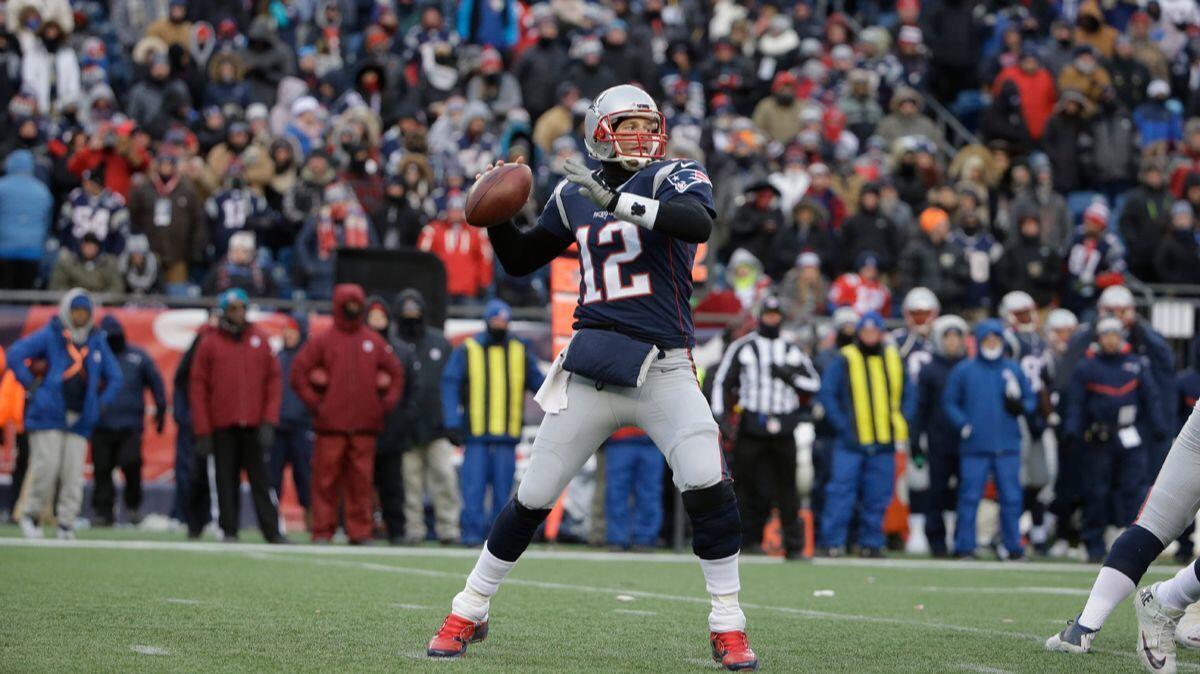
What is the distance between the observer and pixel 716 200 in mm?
18453

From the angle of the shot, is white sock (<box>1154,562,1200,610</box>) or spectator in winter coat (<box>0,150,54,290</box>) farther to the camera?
spectator in winter coat (<box>0,150,54,290</box>)

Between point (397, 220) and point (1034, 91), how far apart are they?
7907 mm

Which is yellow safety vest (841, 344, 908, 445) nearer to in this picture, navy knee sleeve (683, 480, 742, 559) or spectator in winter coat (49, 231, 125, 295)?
spectator in winter coat (49, 231, 125, 295)

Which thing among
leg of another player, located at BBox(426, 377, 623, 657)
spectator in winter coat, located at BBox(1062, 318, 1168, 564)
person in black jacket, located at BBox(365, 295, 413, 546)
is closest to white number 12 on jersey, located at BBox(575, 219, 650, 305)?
leg of another player, located at BBox(426, 377, 623, 657)

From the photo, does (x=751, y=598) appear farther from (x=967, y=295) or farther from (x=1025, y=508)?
(x=967, y=295)

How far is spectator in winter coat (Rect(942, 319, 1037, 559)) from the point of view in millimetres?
14453

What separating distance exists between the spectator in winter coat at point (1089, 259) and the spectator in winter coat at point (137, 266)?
856cm

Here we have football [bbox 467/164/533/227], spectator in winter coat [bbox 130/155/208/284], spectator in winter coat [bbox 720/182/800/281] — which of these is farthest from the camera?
spectator in winter coat [bbox 720/182/800/281]

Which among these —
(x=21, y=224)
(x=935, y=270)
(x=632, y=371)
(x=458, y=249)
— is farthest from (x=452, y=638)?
(x=935, y=270)

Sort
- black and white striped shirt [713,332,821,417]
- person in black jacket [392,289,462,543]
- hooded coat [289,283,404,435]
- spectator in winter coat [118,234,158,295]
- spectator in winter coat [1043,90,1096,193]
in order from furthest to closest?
spectator in winter coat [1043,90,1096,193], spectator in winter coat [118,234,158,295], person in black jacket [392,289,462,543], hooded coat [289,283,404,435], black and white striped shirt [713,332,821,417]

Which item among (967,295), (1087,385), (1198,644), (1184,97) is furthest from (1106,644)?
(1184,97)

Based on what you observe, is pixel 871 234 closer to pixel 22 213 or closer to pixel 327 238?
pixel 327 238

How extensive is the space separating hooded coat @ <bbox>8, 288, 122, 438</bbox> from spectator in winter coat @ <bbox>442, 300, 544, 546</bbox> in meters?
2.56

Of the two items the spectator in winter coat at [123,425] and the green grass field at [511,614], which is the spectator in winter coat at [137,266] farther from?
the green grass field at [511,614]
